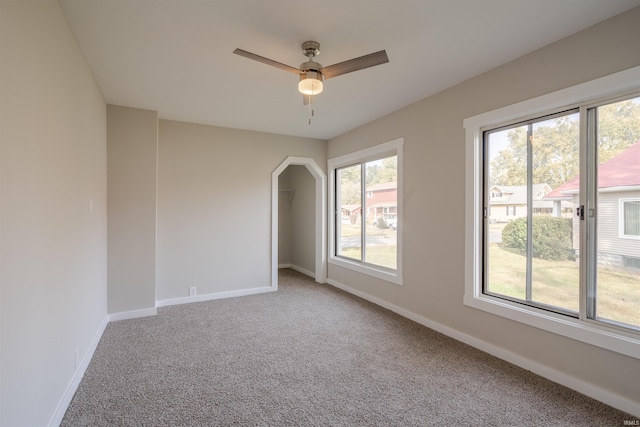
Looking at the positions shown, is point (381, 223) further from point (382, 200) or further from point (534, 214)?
point (534, 214)

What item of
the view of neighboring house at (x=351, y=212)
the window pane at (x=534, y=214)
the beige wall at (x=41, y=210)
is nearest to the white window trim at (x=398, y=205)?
the view of neighboring house at (x=351, y=212)

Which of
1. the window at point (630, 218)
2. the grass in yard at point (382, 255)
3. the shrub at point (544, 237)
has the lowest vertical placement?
the grass in yard at point (382, 255)

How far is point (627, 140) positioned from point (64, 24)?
13.0ft

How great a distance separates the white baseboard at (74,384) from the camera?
1.95 meters

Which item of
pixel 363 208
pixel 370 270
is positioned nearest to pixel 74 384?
pixel 370 270

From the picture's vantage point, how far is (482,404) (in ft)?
7.13

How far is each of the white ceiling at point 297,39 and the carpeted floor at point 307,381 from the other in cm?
266

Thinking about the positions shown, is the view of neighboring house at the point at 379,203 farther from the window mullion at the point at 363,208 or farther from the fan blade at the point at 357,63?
the fan blade at the point at 357,63

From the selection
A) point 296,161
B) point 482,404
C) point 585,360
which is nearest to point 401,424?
point 482,404

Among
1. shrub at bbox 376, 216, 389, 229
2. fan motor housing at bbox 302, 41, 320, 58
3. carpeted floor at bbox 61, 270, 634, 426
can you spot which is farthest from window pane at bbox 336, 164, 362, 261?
fan motor housing at bbox 302, 41, 320, 58

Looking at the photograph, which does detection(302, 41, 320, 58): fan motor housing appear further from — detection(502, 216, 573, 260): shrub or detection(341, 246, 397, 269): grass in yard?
detection(341, 246, 397, 269): grass in yard

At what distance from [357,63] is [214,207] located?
3349 mm

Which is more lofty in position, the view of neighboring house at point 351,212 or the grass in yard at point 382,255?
the view of neighboring house at point 351,212

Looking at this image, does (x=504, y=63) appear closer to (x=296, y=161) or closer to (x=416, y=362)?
(x=416, y=362)
